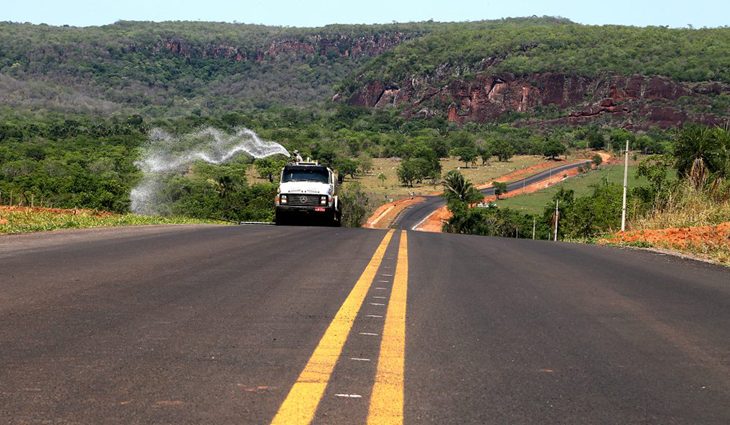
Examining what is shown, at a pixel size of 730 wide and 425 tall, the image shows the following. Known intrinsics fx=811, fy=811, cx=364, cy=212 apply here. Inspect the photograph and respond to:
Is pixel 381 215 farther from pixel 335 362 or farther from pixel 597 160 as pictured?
pixel 335 362

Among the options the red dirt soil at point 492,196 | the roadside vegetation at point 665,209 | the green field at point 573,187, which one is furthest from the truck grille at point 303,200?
the green field at point 573,187

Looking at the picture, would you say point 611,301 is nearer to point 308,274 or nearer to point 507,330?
point 507,330

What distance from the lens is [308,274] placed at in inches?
379

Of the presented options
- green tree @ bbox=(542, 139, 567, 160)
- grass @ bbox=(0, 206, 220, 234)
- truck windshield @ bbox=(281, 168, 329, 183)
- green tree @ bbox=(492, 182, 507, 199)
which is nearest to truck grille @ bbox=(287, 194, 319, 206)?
truck windshield @ bbox=(281, 168, 329, 183)

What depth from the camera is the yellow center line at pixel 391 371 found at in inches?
160

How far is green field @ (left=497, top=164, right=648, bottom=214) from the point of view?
3471 inches

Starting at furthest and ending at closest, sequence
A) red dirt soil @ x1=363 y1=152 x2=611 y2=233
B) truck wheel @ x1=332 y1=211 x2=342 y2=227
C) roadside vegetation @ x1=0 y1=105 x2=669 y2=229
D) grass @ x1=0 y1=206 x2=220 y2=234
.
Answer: red dirt soil @ x1=363 y1=152 x2=611 y2=233 → roadside vegetation @ x1=0 y1=105 x2=669 y2=229 → truck wheel @ x1=332 y1=211 x2=342 y2=227 → grass @ x1=0 y1=206 x2=220 y2=234

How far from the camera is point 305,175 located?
1046 inches

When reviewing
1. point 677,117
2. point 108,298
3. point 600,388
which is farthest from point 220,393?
point 677,117

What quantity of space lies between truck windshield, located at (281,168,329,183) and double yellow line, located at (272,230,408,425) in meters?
18.7

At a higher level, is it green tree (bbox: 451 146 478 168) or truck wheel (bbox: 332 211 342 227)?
green tree (bbox: 451 146 478 168)

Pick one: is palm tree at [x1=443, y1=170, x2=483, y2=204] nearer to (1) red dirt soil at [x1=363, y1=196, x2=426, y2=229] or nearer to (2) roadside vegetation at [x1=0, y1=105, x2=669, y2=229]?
(1) red dirt soil at [x1=363, y1=196, x2=426, y2=229]

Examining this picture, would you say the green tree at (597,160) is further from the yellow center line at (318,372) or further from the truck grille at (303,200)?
the yellow center line at (318,372)

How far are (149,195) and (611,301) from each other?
77.5 m
